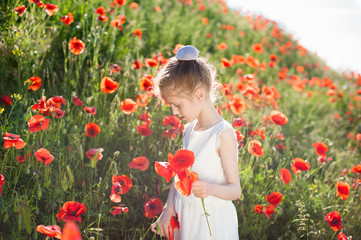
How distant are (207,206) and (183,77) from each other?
0.64 meters

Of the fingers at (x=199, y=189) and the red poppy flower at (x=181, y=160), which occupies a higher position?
the red poppy flower at (x=181, y=160)

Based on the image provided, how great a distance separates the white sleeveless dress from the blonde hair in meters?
0.22

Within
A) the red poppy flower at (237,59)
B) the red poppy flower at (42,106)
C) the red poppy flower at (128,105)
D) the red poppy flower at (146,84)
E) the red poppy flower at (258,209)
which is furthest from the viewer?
the red poppy flower at (237,59)

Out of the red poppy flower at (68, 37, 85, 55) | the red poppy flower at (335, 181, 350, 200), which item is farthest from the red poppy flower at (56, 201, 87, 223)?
the red poppy flower at (335, 181, 350, 200)

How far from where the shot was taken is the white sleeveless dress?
5.75 feet

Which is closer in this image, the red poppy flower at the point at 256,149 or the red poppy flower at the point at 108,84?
the red poppy flower at the point at 256,149

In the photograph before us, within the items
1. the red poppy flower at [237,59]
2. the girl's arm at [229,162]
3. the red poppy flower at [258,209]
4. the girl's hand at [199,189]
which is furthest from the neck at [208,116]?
the red poppy flower at [237,59]

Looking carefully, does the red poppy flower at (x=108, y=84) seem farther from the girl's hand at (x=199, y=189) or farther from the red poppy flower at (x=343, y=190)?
the red poppy flower at (x=343, y=190)

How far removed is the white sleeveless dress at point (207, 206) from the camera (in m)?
1.75

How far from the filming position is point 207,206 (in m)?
1.79

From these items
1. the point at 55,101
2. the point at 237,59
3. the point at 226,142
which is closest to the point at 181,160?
the point at 226,142

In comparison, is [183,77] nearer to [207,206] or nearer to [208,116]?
[208,116]

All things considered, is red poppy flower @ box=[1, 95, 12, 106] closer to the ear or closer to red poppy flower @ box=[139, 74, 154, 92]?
red poppy flower @ box=[139, 74, 154, 92]

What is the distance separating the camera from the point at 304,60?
8.04 metres
